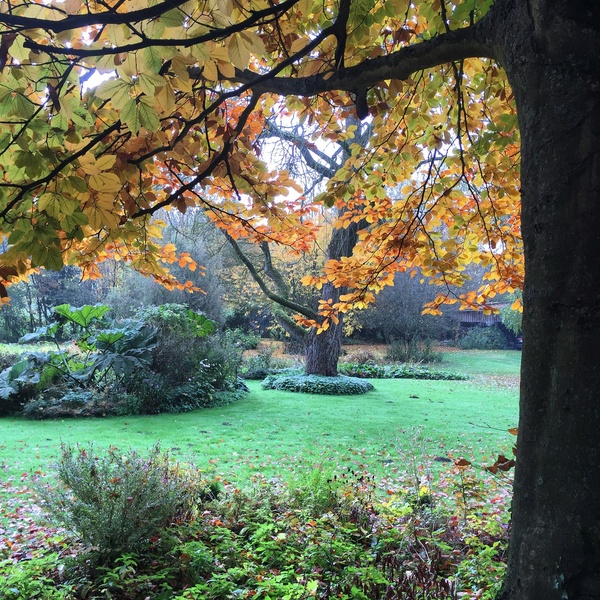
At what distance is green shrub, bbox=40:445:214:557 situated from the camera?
9.20 ft

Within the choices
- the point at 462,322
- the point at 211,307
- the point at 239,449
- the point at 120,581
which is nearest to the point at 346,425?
the point at 239,449

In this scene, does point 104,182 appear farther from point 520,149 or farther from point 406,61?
point 520,149

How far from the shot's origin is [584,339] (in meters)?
1.05

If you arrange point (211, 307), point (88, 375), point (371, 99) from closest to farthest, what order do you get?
point (371, 99)
point (88, 375)
point (211, 307)

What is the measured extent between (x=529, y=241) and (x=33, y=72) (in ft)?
5.62

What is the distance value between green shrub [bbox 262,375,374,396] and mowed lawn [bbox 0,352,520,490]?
0.52 m

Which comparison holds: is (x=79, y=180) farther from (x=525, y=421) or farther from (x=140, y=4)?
(x=525, y=421)

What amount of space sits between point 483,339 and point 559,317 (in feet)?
90.1

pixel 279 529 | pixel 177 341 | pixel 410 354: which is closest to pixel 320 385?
pixel 177 341

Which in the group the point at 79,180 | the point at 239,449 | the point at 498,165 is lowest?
the point at 239,449

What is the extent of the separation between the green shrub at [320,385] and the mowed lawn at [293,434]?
20.7 inches

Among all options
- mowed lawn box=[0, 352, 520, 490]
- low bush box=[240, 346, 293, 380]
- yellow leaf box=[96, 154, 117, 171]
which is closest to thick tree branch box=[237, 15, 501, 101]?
yellow leaf box=[96, 154, 117, 171]

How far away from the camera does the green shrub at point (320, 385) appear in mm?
11836

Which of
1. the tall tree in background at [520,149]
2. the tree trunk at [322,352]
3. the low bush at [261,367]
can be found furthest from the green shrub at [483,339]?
the tall tree in background at [520,149]
